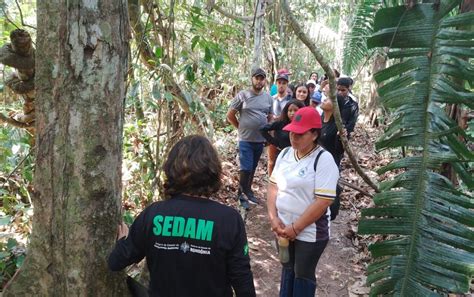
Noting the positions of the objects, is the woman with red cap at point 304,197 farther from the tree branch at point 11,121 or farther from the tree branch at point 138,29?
the tree branch at point 11,121

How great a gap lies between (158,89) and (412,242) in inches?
102

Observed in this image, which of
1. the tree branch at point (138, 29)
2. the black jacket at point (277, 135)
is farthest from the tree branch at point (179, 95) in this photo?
the black jacket at point (277, 135)

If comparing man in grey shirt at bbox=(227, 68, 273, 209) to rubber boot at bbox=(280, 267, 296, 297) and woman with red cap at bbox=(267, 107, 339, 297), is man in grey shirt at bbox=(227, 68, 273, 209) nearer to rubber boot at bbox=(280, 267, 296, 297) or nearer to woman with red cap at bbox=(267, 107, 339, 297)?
woman with red cap at bbox=(267, 107, 339, 297)

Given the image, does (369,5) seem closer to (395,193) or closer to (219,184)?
(395,193)

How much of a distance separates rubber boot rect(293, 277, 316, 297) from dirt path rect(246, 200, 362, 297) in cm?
114

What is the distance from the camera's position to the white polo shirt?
8.55ft

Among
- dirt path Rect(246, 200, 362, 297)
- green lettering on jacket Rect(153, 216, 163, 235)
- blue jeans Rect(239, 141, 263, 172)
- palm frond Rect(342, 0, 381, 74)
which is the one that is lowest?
dirt path Rect(246, 200, 362, 297)

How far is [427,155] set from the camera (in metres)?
1.34

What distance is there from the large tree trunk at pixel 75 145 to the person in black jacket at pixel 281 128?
2.77 metres

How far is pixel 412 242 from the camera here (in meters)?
1.32

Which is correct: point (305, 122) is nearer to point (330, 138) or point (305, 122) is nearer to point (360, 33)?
point (360, 33)

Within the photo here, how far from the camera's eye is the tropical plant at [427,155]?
1.28 m

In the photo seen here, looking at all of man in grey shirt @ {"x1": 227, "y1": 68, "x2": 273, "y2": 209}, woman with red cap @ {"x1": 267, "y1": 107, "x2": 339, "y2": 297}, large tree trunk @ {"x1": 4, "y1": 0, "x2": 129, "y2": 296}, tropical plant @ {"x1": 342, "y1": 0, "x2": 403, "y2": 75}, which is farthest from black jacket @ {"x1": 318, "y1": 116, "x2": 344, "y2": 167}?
large tree trunk @ {"x1": 4, "y1": 0, "x2": 129, "y2": 296}

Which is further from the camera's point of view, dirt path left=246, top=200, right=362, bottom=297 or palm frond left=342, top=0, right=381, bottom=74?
dirt path left=246, top=200, right=362, bottom=297
